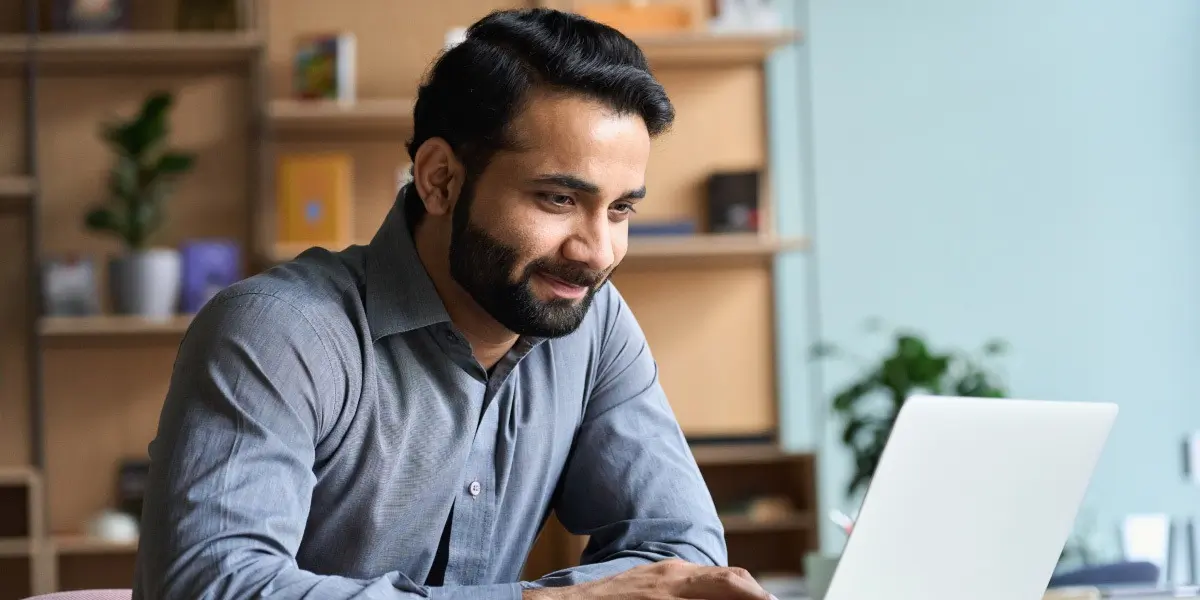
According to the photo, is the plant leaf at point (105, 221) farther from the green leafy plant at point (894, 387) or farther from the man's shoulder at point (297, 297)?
the man's shoulder at point (297, 297)

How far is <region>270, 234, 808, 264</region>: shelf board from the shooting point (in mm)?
3504

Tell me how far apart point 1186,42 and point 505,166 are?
329 cm

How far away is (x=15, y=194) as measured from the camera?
3518mm

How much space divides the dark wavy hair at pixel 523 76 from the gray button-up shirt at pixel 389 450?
15 centimetres

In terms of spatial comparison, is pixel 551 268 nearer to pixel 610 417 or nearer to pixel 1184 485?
pixel 610 417

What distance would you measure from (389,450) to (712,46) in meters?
2.53

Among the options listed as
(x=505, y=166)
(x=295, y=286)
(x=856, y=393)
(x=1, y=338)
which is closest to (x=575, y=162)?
(x=505, y=166)

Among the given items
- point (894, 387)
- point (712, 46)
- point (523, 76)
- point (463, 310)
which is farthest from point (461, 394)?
point (712, 46)

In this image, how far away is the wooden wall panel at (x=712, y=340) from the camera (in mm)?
3729

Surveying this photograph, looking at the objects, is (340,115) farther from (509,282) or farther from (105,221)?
(509,282)

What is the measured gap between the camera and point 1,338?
3.60 meters

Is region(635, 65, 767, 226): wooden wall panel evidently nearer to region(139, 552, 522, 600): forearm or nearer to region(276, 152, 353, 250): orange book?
region(276, 152, 353, 250): orange book

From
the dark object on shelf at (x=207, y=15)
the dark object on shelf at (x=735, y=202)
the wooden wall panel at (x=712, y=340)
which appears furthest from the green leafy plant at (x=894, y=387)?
the dark object on shelf at (x=207, y=15)

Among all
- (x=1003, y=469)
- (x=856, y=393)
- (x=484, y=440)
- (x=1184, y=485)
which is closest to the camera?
(x=1003, y=469)
